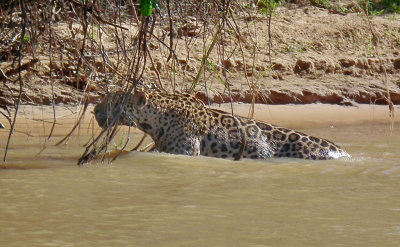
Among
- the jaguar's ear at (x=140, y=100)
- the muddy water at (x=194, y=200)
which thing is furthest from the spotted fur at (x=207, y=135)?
the muddy water at (x=194, y=200)

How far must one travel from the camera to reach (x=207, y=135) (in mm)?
8031

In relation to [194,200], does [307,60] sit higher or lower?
higher

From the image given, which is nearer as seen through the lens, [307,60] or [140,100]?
[140,100]

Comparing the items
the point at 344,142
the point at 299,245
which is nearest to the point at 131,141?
the point at 344,142

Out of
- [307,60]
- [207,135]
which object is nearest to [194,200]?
[207,135]

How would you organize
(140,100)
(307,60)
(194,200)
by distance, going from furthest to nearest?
(307,60)
(140,100)
(194,200)

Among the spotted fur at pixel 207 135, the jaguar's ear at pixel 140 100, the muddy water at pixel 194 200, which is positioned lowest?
the muddy water at pixel 194 200

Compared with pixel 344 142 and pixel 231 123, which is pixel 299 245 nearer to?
pixel 231 123

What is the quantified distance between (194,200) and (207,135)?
88.3 inches

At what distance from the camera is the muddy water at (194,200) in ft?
15.8

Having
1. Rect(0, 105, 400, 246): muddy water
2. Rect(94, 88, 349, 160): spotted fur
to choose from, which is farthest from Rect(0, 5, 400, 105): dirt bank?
Rect(0, 105, 400, 246): muddy water

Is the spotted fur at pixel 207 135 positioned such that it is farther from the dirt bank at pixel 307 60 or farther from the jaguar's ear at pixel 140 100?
the dirt bank at pixel 307 60

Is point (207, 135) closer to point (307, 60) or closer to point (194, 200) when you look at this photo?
point (194, 200)

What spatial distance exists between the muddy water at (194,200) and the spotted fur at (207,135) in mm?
201
